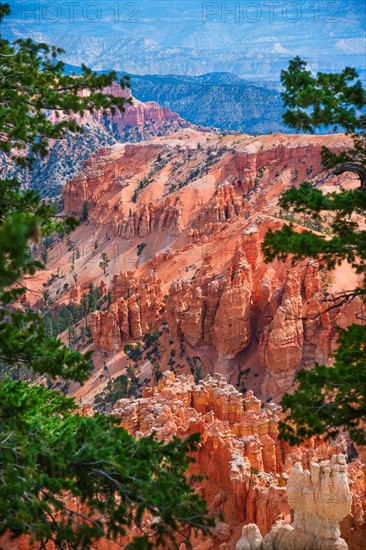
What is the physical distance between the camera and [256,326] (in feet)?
171

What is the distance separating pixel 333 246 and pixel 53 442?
606cm

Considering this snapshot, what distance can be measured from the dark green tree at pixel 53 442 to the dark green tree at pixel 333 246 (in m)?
2.38

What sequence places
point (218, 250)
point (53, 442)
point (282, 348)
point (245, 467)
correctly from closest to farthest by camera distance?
point (53, 442) → point (245, 467) → point (282, 348) → point (218, 250)

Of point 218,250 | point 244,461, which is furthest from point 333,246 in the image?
point 218,250

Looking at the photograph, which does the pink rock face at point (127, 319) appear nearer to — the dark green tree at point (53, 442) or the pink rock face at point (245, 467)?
the pink rock face at point (245, 467)

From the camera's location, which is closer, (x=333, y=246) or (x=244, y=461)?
(x=333, y=246)

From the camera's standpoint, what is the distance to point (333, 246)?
13508 mm

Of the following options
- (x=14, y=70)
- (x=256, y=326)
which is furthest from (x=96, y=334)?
(x=14, y=70)

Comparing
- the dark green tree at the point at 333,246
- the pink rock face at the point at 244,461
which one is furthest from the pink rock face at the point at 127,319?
the dark green tree at the point at 333,246

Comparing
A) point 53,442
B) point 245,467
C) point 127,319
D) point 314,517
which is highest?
point 53,442

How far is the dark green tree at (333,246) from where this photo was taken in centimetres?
1351

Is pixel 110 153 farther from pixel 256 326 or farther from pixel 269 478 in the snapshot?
pixel 269 478

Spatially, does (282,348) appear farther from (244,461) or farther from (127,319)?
(244,461)

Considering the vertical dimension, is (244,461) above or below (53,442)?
below
